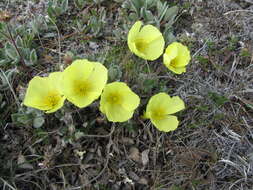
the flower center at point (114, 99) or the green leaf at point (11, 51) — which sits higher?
the green leaf at point (11, 51)

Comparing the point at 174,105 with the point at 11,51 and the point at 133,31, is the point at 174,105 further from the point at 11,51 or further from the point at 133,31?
the point at 11,51

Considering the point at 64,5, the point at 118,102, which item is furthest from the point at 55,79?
the point at 64,5

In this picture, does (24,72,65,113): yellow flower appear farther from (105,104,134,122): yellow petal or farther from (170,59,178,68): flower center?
(170,59,178,68): flower center

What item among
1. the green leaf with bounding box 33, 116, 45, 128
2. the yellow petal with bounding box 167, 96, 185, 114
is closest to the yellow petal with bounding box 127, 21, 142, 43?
the yellow petal with bounding box 167, 96, 185, 114

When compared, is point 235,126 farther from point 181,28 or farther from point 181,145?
point 181,28

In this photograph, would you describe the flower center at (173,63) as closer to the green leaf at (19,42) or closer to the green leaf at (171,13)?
the green leaf at (171,13)

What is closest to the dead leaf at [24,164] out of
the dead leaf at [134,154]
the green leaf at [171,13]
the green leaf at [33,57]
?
the dead leaf at [134,154]
